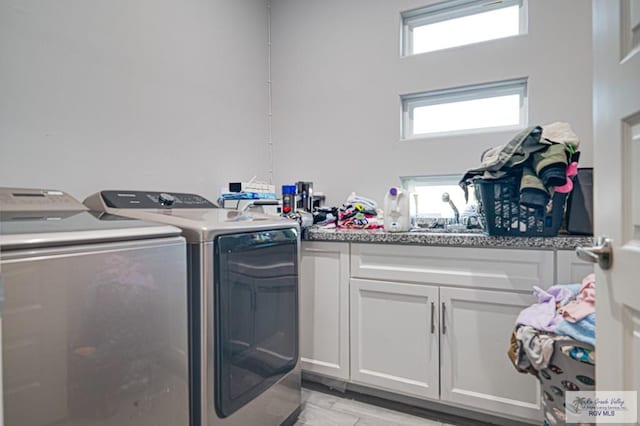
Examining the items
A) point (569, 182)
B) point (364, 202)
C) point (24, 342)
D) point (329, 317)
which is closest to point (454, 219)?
point (364, 202)

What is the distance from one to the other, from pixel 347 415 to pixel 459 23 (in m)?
2.51

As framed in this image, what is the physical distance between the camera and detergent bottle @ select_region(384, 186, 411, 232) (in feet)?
6.00

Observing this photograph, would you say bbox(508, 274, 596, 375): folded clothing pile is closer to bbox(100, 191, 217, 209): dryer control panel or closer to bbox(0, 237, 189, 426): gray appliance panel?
bbox(0, 237, 189, 426): gray appliance panel

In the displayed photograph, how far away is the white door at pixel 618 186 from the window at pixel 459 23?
1.58m

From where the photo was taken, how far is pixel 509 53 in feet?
6.73

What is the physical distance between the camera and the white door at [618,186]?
686 mm

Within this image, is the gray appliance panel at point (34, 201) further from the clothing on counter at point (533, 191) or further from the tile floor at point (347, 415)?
the clothing on counter at point (533, 191)

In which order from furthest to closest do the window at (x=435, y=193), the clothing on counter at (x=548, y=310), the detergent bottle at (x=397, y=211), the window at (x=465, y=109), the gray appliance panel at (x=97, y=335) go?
the window at (x=435, y=193)
the window at (x=465, y=109)
the detergent bottle at (x=397, y=211)
the clothing on counter at (x=548, y=310)
the gray appliance panel at (x=97, y=335)

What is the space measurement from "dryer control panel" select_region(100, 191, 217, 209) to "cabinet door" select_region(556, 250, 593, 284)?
65.5 inches

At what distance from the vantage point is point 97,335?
2.66 feet

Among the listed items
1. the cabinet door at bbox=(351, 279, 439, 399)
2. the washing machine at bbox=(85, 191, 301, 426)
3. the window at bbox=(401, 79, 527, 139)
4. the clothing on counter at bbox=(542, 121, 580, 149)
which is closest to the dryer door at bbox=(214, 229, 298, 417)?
the washing machine at bbox=(85, 191, 301, 426)

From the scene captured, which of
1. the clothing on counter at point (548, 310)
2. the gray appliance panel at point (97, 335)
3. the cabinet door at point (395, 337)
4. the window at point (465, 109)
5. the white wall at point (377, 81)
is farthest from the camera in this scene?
the window at point (465, 109)

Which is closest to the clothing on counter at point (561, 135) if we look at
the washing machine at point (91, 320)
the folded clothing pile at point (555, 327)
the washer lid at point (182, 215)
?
the folded clothing pile at point (555, 327)

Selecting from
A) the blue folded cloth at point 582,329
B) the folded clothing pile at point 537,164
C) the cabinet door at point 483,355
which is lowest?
the cabinet door at point 483,355
